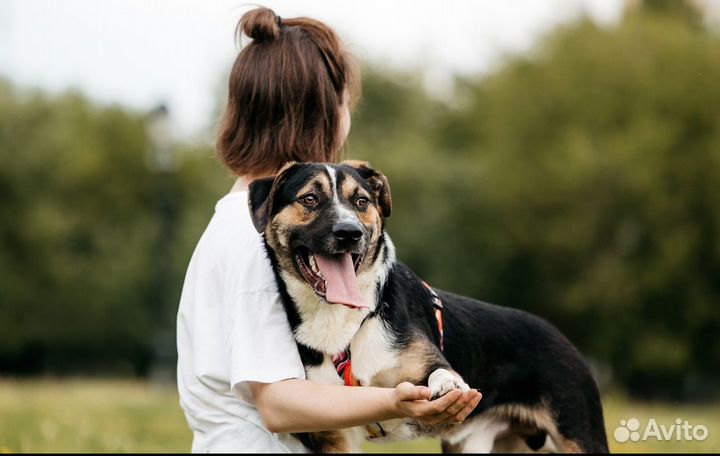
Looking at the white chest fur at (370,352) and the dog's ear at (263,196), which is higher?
the dog's ear at (263,196)

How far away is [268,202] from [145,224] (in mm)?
40722

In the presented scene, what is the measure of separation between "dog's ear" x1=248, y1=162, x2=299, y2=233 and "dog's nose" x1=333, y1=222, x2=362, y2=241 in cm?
36

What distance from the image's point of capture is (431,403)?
369 centimetres

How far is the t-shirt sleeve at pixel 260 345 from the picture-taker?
425 cm

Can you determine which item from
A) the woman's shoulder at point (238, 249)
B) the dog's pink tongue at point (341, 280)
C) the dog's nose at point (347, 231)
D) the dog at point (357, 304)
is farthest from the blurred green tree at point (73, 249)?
the dog's nose at point (347, 231)

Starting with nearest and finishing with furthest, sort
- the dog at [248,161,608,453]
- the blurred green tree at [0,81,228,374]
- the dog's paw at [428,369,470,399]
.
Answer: the dog's paw at [428,369,470,399] < the dog at [248,161,608,453] < the blurred green tree at [0,81,228,374]

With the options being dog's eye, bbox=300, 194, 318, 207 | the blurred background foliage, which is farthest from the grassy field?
the blurred background foliage

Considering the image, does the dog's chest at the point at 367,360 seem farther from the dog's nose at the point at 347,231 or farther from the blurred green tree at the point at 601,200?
the blurred green tree at the point at 601,200

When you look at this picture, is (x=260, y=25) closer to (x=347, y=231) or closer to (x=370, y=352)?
(x=347, y=231)

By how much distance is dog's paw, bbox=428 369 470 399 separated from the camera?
12.6 feet

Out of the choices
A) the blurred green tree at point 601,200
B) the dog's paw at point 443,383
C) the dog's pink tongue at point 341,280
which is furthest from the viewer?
the blurred green tree at point 601,200

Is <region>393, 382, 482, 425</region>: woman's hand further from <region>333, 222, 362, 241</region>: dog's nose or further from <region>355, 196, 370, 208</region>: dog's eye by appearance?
<region>355, 196, 370, 208</region>: dog's eye

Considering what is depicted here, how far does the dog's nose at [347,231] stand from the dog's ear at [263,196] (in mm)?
360

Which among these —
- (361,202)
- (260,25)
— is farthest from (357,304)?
(260,25)
